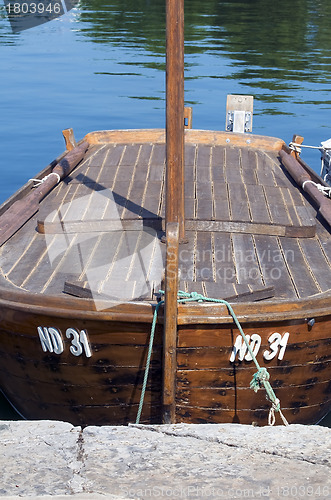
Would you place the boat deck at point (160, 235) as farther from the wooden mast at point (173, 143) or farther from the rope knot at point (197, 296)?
the wooden mast at point (173, 143)

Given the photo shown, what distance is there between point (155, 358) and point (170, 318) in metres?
0.49

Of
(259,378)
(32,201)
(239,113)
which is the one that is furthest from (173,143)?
(239,113)

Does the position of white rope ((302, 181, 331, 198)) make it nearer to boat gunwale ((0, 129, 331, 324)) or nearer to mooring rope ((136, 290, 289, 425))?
boat gunwale ((0, 129, 331, 324))

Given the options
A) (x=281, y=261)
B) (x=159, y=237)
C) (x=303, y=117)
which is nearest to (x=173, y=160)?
(x=159, y=237)

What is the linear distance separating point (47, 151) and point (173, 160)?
10986 mm

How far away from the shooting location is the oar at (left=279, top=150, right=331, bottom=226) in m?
6.81

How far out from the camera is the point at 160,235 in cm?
617

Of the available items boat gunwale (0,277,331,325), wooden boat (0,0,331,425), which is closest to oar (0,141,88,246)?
wooden boat (0,0,331,425)

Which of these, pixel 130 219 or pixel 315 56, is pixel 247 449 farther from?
pixel 315 56

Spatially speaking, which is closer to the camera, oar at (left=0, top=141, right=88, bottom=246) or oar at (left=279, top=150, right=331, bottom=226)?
oar at (left=0, top=141, right=88, bottom=246)

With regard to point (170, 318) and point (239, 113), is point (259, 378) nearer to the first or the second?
point (170, 318)

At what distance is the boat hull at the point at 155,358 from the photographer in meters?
4.79

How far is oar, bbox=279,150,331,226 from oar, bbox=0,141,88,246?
262cm

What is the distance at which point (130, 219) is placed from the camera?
637 cm
